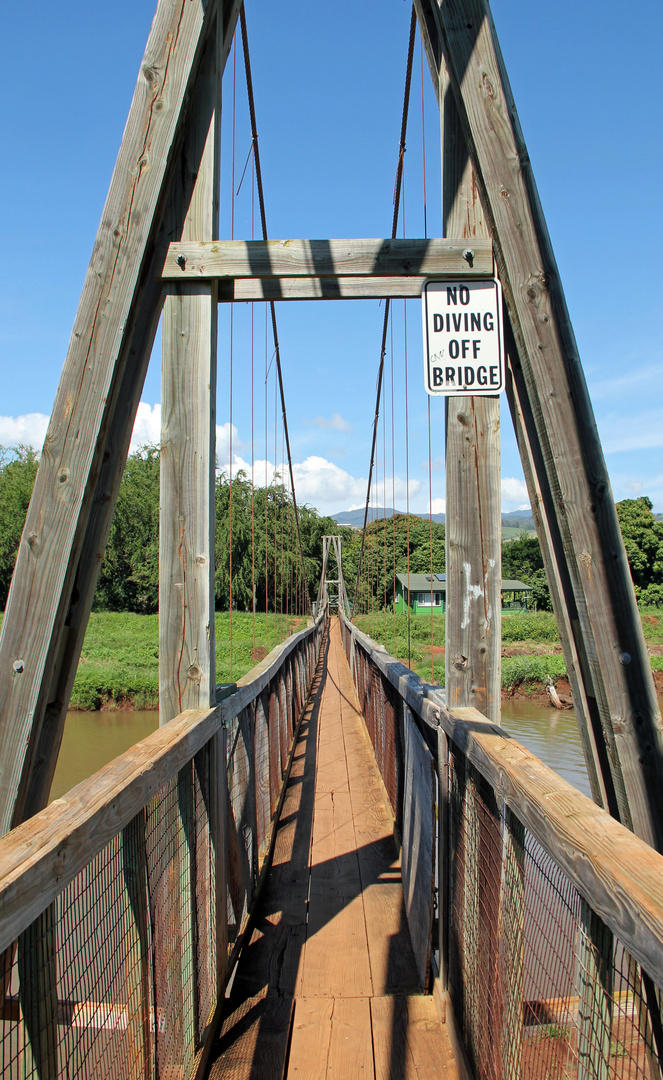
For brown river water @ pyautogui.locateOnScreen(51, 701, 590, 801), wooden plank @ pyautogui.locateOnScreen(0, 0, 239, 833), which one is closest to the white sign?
wooden plank @ pyautogui.locateOnScreen(0, 0, 239, 833)

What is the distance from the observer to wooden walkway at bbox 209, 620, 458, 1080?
1.57 metres

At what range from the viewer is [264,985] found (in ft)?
6.13

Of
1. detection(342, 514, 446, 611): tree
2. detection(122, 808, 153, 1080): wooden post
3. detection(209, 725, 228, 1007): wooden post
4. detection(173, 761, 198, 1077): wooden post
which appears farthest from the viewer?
detection(342, 514, 446, 611): tree

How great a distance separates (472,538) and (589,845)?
3.73 feet

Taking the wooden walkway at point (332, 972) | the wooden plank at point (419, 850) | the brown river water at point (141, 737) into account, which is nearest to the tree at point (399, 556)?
the brown river water at point (141, 737)

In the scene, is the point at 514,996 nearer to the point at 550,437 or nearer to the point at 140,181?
Result: the point at 550,437

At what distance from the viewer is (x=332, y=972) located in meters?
1.93

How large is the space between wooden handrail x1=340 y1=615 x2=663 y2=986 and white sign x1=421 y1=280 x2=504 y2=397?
2.91ft

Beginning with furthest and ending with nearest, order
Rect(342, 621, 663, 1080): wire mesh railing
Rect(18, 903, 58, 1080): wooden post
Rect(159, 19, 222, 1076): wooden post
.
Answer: Rect(159, 19, 222, 1076): wooden post
Rect(18, 903, 58, 1080): wooden post
Rect(342, 621, 663, 1080): wire mesh railing

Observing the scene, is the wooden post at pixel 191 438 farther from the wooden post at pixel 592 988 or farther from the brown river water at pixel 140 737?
the brown river water at pixel 140 737

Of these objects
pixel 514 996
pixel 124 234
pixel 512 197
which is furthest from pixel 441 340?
pixel 514 996

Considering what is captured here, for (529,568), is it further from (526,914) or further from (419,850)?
(526,914)

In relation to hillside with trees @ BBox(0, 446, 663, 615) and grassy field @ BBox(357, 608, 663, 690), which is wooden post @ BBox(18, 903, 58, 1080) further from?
hillside with trees @ BBox(0, 446, 663, 615)

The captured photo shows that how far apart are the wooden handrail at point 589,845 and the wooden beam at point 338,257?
4.07 ft
